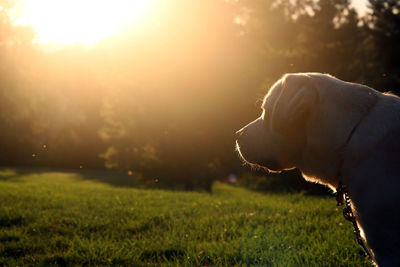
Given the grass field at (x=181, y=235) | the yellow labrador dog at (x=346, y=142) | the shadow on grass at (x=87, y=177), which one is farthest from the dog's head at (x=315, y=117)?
the shadow on grass at (x=87, y=177)

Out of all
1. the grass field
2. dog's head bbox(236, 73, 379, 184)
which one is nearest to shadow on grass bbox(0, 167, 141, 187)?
the grass field

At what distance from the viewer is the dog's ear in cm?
273

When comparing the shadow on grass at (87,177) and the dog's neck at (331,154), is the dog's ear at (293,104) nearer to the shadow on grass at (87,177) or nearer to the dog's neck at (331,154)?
the dog's neck at (331,154)

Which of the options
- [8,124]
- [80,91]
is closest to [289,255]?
[8,124]

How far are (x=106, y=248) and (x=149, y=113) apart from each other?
53.1 ft

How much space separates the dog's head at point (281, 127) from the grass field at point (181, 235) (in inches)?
71.3

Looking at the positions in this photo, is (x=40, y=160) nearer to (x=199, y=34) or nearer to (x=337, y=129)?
(x=199, y=34)

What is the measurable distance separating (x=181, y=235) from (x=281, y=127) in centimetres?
360

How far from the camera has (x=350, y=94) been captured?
2.70m

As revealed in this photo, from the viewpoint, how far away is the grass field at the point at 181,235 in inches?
192

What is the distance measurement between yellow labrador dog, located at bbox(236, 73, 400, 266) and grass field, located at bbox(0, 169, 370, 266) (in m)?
2.05

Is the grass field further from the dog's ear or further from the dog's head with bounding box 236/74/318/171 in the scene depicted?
the dog's ear

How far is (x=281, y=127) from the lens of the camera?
2.84 meters

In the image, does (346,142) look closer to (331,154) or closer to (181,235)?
(331,154)
